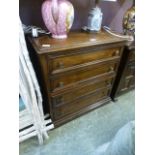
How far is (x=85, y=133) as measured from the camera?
4.93ft

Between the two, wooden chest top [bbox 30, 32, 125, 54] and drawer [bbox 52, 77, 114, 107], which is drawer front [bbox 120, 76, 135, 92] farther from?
wooden chest top [bbox 30, 32, 125, 54]

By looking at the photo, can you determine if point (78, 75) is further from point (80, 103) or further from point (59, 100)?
point (80, 103)

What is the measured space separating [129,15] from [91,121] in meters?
1.28

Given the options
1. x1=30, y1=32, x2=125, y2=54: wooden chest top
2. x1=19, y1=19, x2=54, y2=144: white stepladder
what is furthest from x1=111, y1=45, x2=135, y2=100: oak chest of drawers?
x1=19, y1=19, x2=54, y2=144: white stepladder

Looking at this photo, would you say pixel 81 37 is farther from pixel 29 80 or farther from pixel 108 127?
pixel 108 127

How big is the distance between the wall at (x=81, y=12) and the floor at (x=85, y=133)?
1.07 metres

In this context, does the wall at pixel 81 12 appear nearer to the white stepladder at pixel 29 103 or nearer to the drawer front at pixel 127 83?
the white stepladder at pixel 29 103

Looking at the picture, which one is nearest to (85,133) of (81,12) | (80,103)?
(80,103)

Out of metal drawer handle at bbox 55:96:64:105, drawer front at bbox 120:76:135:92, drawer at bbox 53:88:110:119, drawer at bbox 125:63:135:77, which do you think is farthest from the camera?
drawer front at bbox 120:76:135:92

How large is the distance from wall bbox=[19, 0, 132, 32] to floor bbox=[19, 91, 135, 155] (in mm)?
1072

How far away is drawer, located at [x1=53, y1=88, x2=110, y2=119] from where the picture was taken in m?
1.42

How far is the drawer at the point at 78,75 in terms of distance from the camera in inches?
45.9

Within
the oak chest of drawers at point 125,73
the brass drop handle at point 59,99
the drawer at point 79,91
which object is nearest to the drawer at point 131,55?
the oak chest of drawers at point 125,73
